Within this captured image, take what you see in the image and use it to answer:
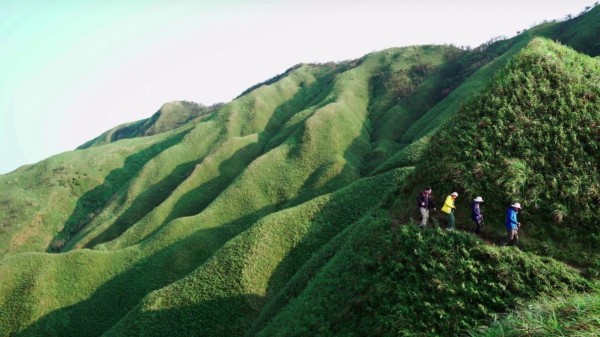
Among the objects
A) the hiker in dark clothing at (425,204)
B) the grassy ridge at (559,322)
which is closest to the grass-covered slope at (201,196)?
the hiker in dark clothing at (425,204)

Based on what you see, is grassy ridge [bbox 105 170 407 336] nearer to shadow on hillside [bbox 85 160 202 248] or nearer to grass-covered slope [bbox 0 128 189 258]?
shadow on hillside [bbox 85 160 202 248]

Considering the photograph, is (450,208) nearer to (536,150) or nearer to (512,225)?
(512,225)

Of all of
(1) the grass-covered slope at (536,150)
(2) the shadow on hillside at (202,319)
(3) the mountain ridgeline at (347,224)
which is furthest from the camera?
(2) the shadow on hillside at (202,319)

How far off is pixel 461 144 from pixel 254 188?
215 feet

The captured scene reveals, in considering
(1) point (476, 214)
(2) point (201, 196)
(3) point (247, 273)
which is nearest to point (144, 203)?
(2) point (201, 196)

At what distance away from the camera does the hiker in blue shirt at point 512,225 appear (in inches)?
877

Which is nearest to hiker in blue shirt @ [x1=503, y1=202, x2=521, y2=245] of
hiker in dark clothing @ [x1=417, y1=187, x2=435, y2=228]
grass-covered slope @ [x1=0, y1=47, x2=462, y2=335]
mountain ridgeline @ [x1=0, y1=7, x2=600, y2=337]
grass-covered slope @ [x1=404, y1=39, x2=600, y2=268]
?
mountain ridgeline @ [x1=0, y1=7, x2=600, y2=337]

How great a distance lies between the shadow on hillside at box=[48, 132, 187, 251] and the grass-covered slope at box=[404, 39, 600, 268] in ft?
395

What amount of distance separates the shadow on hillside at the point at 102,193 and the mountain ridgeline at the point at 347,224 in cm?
71

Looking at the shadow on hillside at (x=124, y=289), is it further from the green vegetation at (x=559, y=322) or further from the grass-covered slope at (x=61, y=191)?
the green vegetation at (x=559, y=322)

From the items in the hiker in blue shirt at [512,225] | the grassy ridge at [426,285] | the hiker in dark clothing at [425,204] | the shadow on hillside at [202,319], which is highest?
the hiker in dark clothing at [425,204]

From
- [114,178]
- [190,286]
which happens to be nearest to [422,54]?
[114,178]

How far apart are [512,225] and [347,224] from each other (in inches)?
1368

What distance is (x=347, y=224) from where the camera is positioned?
56.4m
